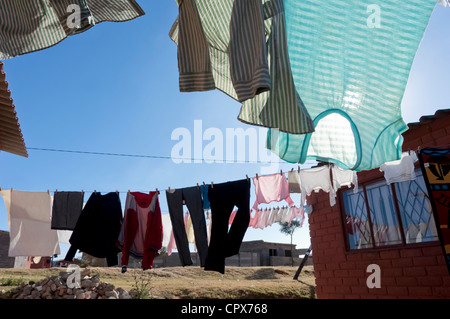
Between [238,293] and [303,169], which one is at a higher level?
[303,169]

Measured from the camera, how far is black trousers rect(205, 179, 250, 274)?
14.0ft

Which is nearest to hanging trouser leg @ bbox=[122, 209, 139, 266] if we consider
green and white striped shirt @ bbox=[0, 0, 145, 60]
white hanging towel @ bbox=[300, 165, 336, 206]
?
white hanging towel @ bbox=[300, 165, 336, 206]

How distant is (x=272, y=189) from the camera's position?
6.16 m

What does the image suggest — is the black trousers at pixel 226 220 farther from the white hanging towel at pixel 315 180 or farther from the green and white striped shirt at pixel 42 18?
the green and white striped shirt at pixel 42 18

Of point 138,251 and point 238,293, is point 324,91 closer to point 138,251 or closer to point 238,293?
point 138,251

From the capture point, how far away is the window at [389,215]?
476 centimetres

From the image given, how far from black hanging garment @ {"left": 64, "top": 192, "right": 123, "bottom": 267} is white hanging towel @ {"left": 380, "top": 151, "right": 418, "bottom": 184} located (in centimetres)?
383

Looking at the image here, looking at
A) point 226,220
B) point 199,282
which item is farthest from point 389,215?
point 199,282

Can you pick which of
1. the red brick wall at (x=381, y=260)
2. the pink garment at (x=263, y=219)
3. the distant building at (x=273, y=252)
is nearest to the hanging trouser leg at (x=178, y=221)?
the red brick wall at (x=381, y=260)

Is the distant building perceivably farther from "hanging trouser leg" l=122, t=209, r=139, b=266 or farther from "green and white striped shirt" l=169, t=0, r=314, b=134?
"green and white striped shirt" l=169, t=0, r=314, b=134

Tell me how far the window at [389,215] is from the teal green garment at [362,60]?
2.90m

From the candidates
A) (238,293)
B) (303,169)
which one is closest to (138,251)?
(303,169)

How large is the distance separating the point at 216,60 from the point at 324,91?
79 cm

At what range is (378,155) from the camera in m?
2.44
